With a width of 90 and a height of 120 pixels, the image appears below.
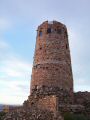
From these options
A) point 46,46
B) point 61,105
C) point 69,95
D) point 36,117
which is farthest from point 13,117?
point 46,46

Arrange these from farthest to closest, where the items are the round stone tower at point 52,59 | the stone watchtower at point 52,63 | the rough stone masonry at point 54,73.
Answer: the round stone tower at point 52,59 → the stone watchtower at point 52,63 → the rough stone masonry at point 54,73

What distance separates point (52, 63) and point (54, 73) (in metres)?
0.99

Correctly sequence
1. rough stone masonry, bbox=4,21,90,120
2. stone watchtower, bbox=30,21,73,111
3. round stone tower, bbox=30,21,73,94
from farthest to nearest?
1. round stone tower, bbox=30,21,73,94
2. stone watchtower, bbox=30,21,73,111
3. rough stone masonry, bbox=4,21,90,120

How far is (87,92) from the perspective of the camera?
91.4 feet

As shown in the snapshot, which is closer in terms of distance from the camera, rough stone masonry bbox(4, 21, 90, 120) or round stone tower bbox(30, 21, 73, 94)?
rough stone masonry bbox(4, 21, 90, 120)

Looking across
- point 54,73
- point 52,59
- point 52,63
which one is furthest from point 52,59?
point 54,73

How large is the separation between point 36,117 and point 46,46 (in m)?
8.17

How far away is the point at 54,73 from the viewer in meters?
25.8

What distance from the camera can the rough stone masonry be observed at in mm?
24875

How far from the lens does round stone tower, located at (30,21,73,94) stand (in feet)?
84.4

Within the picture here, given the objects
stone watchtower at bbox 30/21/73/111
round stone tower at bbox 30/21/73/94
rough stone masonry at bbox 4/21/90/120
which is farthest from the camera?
round stone tower at bbox 30/21/73/94

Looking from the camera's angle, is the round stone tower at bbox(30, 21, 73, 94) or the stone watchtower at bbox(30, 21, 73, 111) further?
the round stone tower at bbox(30, 21, 73, 94)

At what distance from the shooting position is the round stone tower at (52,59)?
25.7m

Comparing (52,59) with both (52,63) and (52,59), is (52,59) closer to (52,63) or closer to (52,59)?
(52,59)
